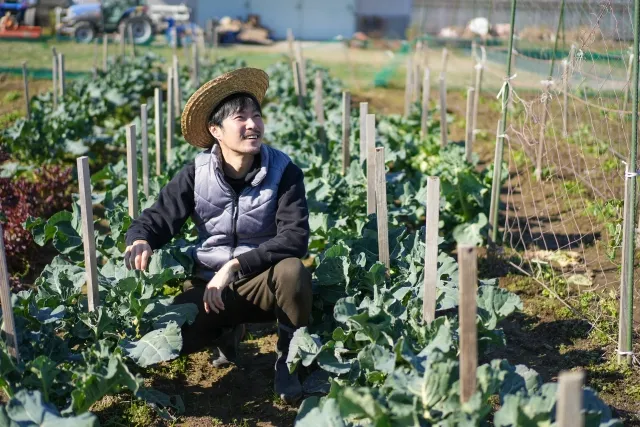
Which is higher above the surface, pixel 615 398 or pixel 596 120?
pixel 596 120

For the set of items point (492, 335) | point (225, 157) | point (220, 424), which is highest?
point (225, 157)

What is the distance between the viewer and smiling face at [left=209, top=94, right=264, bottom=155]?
13.4 ft

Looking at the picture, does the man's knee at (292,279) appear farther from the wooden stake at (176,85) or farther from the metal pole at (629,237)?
the wooden stake at (176,85)

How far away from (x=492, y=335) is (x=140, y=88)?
912cm

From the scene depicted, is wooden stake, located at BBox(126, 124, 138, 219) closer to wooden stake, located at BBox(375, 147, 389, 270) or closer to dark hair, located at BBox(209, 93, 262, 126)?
dark hair, located at BBox(209, 93, 262, 126)

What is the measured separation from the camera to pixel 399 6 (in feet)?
102

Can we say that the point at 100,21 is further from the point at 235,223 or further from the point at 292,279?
the point at 292,279

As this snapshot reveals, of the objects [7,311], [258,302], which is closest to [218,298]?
[258,302]

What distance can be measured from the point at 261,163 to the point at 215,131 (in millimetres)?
339

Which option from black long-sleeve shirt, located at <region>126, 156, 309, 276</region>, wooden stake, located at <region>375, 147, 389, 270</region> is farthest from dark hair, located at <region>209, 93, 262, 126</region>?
wooden stake, located at <region>375, 147, 389, 270</region>

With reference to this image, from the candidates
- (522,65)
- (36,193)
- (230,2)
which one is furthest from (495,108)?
(230,2)

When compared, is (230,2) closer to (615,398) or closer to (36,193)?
(36,193)

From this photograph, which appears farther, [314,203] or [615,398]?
[314,203]

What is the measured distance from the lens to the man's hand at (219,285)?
3885 mm
